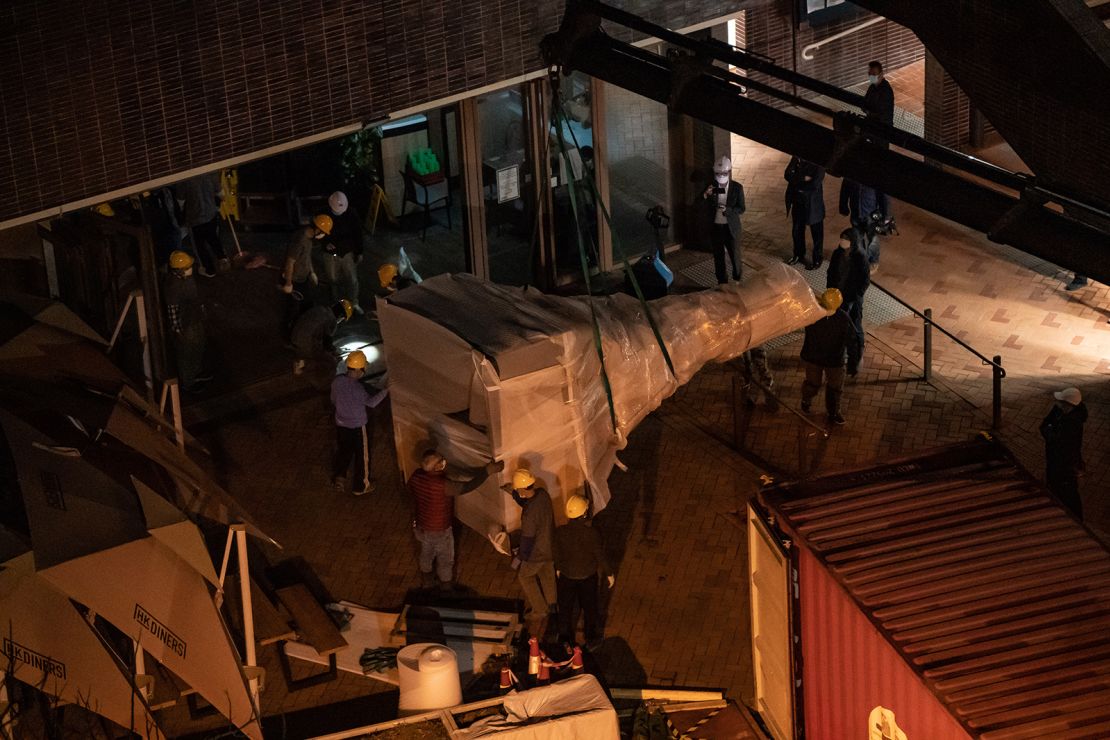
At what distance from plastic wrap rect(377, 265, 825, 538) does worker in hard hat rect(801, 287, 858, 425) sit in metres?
0.27

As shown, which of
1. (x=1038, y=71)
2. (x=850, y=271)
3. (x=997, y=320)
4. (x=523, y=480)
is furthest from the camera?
(x=997, y=320)

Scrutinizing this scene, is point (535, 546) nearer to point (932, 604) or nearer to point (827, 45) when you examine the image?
point (932, 604)

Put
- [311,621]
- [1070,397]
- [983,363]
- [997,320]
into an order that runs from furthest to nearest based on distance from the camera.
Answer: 1. [997,320]
2. [983,363]
3. [1070,397]
4. [311,621]

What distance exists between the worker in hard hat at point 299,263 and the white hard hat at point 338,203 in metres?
0.12

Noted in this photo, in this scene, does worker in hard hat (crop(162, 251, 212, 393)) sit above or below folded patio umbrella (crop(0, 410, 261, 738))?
below

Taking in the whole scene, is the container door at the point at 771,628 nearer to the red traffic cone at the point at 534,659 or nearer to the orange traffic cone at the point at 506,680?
the red traffic cone at the point at 534,659

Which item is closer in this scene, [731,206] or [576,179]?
[731,206]

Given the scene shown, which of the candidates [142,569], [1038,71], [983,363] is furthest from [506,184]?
[1038,71]

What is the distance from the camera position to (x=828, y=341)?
1614 centimetres

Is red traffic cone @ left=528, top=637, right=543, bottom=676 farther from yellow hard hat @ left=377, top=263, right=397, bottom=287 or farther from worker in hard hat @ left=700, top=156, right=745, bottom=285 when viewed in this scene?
worker in hard hat @ left=700, top=156, right=745, bottom=285

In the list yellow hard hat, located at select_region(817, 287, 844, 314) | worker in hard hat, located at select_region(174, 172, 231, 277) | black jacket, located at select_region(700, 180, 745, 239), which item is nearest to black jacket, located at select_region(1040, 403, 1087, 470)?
yellow hard hat, located at select_region(817, 287, 844, 314)

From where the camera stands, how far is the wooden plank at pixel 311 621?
13.8 metres

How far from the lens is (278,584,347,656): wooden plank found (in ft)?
45.4

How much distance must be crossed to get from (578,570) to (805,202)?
7.58 m
